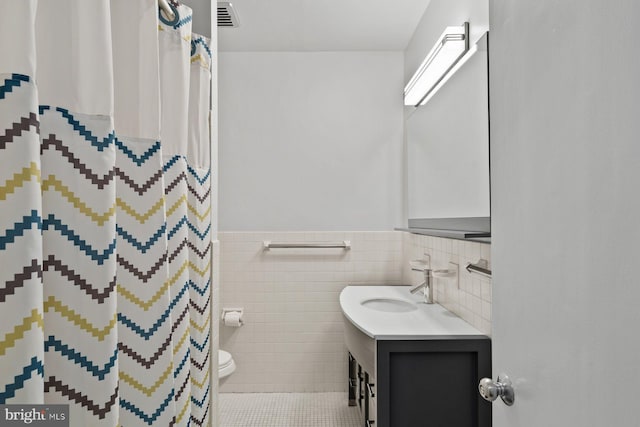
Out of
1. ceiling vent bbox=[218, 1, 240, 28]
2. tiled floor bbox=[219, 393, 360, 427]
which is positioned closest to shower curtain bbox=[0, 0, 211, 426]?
ceiling vent bbox=[218, 1, 240, 28]

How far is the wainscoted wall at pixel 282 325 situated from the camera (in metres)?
3.12

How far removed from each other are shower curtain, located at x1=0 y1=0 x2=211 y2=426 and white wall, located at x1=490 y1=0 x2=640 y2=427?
0.72m

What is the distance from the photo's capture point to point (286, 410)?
2859mm

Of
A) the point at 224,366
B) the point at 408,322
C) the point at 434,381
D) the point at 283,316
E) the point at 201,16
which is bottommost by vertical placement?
the point at 224,366

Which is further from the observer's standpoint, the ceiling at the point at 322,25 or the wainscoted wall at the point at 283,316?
the wainscoted wall at the point at 283,316

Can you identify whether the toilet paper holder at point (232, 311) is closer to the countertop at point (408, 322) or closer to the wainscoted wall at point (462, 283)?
the countertop at point (408, 322)

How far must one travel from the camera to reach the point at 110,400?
67 centimetres

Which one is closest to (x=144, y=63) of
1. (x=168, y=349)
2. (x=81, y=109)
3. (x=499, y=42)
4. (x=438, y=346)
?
(x=81, y=109)

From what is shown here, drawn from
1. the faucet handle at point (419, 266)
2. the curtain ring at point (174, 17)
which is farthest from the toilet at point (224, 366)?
the curtain ring at point (174, 17)

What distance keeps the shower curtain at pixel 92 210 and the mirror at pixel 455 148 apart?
1.17 m

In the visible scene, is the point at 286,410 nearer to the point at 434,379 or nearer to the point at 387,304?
the point at 387,304

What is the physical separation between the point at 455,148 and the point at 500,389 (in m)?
1.34

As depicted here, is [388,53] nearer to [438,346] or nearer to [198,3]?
[198,3]

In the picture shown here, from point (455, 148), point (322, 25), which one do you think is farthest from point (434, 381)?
point (322, 25)
